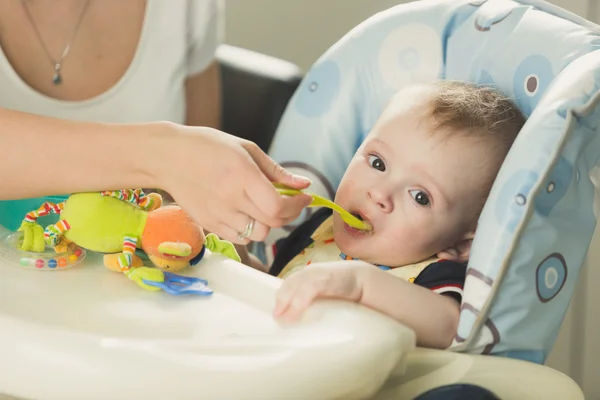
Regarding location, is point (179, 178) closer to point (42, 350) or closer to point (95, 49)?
point (42, 350)

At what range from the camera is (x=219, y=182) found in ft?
2.35

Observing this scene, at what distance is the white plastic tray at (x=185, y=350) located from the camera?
0.62 m

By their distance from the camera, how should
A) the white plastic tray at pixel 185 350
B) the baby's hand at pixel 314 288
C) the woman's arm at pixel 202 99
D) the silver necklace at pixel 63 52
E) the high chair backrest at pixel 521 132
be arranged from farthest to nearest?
the woman's arm at pixel 202 99, the silver necklace at pixel 63 52, the high chair backrest at pixel 521 132, the baby's hand at pixel 314 288, the white plastic tray at pixel 185 350

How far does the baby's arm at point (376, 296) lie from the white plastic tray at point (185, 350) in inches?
0.9

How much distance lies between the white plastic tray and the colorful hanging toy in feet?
0.20

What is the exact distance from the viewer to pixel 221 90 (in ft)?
4.34

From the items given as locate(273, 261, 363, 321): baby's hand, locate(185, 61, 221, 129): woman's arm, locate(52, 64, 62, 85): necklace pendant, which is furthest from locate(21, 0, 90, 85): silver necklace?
locate(273, 261, 363, 321): baby's hand

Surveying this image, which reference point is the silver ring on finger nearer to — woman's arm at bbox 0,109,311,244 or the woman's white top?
woman's arm at bbox 0,109,311,244

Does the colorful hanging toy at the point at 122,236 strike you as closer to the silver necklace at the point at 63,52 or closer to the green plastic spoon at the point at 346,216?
the green plastic spoon at the point at 346,216

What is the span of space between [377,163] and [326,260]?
16 cm

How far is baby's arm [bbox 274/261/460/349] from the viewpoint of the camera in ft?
2.43

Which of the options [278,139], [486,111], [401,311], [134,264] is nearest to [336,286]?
[401,311]

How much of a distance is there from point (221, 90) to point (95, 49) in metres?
0.23

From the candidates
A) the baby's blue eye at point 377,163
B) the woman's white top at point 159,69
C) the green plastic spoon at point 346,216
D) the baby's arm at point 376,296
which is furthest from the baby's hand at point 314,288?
the woman's white top at point 159,69
